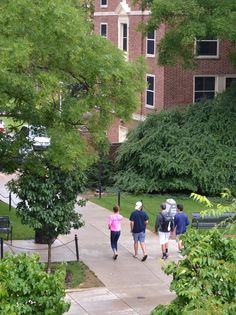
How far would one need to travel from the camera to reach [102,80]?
1717 centimetres

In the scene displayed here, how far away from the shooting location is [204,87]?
3747 cm

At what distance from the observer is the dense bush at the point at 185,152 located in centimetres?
2920

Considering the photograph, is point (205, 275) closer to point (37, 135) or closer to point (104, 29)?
point (37, 135)

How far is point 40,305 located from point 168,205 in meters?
12.7

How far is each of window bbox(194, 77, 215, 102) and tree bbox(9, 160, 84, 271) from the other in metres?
20.0

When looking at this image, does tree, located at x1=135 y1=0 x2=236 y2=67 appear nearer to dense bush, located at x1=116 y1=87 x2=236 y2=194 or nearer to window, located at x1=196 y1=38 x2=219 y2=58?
dense bush, located at x1=116 y1=87 x2=236 y2=194

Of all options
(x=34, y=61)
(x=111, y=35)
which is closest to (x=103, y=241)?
(x=34, y=61)

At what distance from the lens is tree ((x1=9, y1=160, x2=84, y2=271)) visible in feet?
58.4

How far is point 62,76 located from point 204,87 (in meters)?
21.3

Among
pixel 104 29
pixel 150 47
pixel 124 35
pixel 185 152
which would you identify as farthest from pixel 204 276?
pixel 104 29

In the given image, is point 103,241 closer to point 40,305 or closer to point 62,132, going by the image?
point 62,132

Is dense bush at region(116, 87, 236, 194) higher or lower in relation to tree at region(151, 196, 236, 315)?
lower

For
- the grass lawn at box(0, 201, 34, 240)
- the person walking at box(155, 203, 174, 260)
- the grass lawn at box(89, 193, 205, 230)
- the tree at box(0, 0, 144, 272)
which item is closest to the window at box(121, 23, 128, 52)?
the grass lawn at box(89, 193, 205, 230)

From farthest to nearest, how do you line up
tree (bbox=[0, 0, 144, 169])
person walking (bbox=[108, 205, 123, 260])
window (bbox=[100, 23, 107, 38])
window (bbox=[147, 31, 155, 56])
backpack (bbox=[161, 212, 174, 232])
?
window (bbox=[100, 23, 107, 38]), window (bbox=[147, 31, 155, 56]), person walking (bbox=[108, 205, 123, 260]), backpack (bbox=[161, 212, 174, 232]), tree (bbox=[0, 0, 144, 169])
